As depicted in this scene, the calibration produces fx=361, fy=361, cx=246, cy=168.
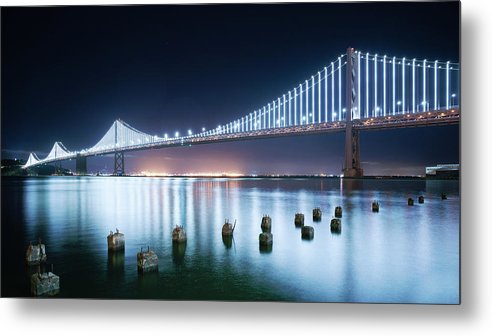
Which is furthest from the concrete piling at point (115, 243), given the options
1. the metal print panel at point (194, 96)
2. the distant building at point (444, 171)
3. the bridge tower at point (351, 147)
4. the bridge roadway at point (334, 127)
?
the bridge tower at point (351, 147)

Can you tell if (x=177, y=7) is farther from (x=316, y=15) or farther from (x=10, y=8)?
(x=10, y=8)

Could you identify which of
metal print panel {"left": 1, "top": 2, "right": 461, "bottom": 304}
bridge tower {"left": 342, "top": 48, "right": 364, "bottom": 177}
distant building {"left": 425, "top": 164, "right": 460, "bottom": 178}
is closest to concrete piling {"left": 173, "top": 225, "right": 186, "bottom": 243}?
metal print panel {"left": 1, "top": 2, "right": 461, "bottom": 304}


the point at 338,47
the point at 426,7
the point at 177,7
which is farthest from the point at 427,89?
the point at 177,7

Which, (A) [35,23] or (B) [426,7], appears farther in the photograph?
(A) [35,23]

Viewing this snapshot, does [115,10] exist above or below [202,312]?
above

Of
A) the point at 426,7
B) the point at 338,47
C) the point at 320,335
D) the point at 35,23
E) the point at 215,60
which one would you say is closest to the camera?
the point at 320,335

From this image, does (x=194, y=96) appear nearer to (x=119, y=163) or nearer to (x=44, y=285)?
(x=44, y=285)

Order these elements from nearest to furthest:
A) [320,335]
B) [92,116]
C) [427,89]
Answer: [320,335], [92,116], [427,89]

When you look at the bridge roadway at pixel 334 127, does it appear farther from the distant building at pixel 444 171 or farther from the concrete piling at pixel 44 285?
the concrete piling at pixel 44 285
